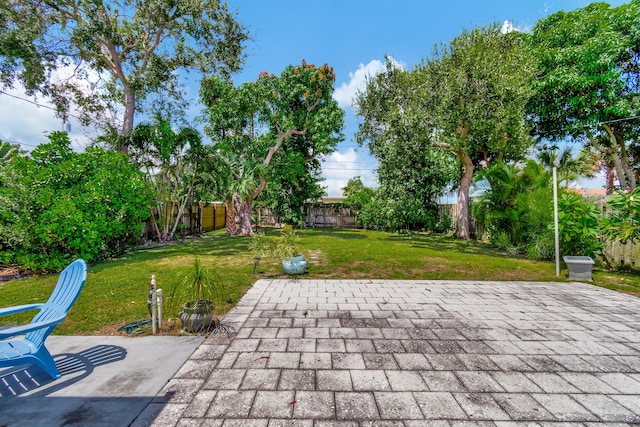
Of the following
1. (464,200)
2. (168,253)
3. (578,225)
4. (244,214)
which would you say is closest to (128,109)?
(244,214)

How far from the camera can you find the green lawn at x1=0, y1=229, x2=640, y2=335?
13.0 feet

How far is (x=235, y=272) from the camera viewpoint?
627 cm

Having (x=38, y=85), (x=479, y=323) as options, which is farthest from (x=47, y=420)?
(x=38, y=85)

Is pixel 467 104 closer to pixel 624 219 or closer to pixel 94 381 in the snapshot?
pixel 624 219

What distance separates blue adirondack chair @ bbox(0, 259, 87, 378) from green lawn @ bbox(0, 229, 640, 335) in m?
0.83

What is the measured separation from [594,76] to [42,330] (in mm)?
18423

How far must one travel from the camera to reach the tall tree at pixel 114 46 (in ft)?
33.9

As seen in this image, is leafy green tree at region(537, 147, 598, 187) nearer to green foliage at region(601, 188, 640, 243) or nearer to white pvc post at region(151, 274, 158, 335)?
green foliage at region(601, 188, 640, 243)

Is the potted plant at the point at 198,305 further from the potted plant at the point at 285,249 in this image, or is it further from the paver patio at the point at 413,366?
the potted plant at the point at 285,249

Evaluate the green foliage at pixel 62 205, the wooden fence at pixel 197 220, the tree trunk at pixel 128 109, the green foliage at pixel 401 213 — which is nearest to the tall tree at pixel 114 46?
the tree trunk at pixel 128 109

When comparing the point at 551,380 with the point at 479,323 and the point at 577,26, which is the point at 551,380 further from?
the point at 577,26

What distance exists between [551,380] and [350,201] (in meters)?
17.2

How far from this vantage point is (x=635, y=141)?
1430 centimetres

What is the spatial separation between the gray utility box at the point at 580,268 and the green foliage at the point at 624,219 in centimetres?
63
